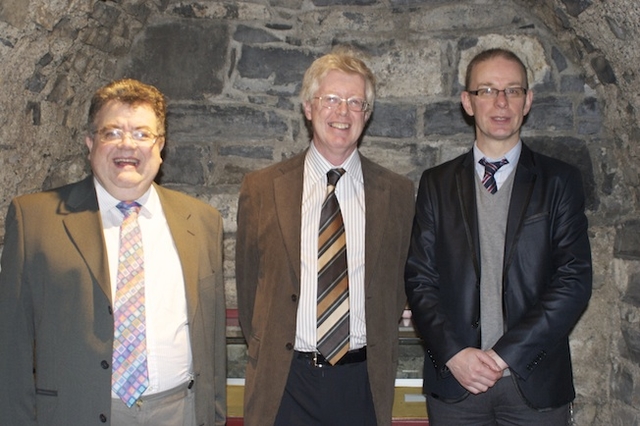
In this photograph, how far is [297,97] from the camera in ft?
11.5

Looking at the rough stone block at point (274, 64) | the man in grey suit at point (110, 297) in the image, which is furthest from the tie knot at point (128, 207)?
the rough stone block at point (274, 64)

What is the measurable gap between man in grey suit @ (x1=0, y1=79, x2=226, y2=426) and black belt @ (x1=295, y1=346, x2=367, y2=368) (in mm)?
314

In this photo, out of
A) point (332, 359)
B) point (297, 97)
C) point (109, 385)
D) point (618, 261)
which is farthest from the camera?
point (297, 97)

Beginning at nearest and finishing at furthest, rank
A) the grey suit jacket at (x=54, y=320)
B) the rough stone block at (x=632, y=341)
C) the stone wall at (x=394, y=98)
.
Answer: the grey suit jacket at (x=54, y=320)
the rough stone block at (x=632, y=341)
the stone wall at (x=394, y=98)

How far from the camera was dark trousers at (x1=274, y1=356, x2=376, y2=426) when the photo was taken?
227 cm

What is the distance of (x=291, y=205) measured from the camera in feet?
7.93

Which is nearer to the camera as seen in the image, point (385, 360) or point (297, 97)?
point (385, 360)

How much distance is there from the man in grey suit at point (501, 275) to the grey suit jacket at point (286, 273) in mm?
110

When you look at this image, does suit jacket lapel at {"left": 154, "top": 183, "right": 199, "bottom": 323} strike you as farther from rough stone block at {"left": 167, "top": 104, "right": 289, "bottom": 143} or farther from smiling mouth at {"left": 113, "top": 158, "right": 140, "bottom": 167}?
rough stone block at {"left": 167, "top": 104, "right": 289, "bottom": 143}

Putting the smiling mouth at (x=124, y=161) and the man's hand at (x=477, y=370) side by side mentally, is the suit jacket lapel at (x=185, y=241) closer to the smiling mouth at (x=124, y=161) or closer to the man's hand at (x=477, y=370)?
the smiling mouth at (x=124, y=161)

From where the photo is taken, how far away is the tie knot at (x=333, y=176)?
244 centimetres

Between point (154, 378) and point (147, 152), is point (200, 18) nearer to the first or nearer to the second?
point (147, 152)

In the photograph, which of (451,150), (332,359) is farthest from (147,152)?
(451,150)

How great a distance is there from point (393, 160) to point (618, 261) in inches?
46.7
